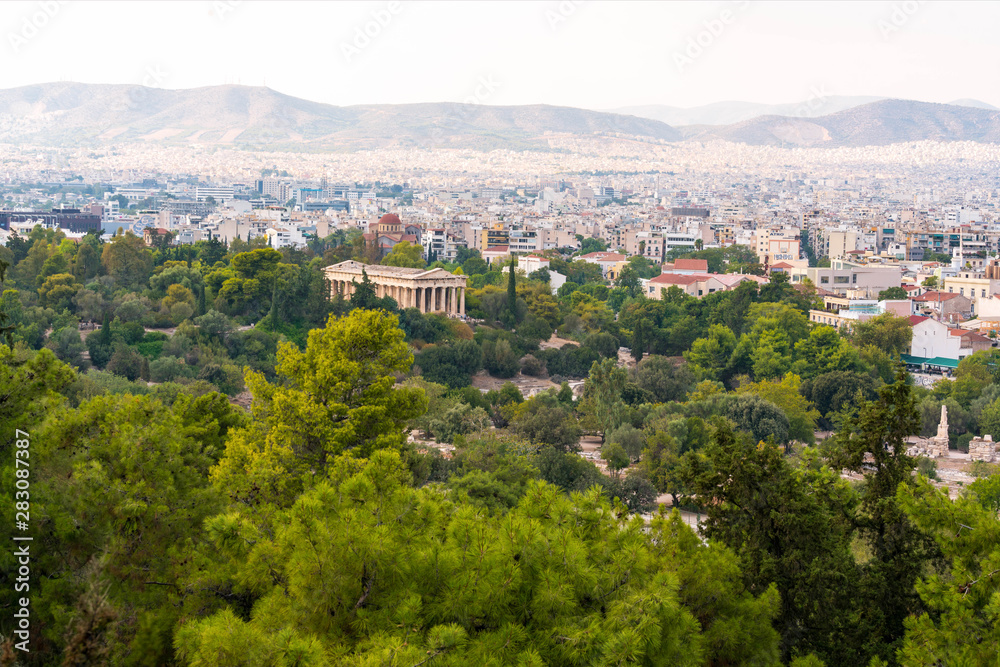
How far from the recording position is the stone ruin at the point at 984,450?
23.8 metres

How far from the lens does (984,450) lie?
24.1 meters

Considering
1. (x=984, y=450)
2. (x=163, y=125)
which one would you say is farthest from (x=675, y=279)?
(x=163, y=125)

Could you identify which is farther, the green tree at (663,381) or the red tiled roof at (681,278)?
the red tiled roof at (681,278)

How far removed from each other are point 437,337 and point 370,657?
2691cm

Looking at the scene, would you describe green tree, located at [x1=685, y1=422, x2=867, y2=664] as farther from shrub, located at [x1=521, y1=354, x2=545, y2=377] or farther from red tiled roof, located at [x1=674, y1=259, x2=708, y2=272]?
red tiled roof, located at [x1=674, y1=259, x2=708, y2=272]

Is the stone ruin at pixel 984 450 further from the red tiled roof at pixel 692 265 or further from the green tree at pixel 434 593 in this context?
the red tiled roof at pixel 692 265

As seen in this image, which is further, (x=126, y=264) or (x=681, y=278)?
(x=681, y=278)

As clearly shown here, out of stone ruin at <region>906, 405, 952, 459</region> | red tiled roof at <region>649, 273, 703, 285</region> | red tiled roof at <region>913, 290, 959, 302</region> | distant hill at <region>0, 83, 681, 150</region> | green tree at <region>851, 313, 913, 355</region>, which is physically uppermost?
distant hill at <region>0, 83, 681, 150</region>

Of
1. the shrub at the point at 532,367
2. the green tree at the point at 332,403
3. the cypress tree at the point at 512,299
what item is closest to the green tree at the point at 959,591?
the green tree at the point at 332,403

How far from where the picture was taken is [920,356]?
1362 inches

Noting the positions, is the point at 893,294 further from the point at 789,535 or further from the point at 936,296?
the point at 789,535

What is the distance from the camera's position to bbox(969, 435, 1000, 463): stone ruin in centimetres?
2380

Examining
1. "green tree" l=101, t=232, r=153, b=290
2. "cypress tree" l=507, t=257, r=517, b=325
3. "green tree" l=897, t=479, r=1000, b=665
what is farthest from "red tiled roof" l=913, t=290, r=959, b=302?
"green tree" l=897, t=479, r=1000, b=665

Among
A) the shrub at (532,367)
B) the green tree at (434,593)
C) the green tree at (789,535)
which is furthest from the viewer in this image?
the shrub at (532,367)
